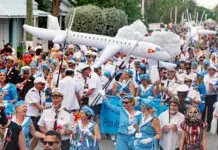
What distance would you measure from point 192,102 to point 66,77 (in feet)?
8.42

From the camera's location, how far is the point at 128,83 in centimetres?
1559

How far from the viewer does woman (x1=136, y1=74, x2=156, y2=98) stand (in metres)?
14.8

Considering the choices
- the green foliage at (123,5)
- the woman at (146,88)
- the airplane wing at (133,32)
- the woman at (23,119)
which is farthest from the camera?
the green foliage at (123,5)

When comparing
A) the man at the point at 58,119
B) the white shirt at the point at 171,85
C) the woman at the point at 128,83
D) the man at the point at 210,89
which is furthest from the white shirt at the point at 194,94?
the man at the point at 58,119

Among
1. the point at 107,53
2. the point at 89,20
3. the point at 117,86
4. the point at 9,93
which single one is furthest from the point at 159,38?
the point at 89,20

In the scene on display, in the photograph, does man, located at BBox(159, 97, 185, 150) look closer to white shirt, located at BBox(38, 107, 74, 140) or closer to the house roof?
white shirt, located at BBox(38, 107, 74, 140)

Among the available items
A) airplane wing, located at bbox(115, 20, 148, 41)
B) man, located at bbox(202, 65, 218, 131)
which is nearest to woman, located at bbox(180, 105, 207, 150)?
man, located at bbox(202, 65, 218, 131)

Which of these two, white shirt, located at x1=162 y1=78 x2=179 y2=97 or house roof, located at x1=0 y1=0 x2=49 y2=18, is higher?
house roof, located at x1=0 y1=0 x2=49 y2=18

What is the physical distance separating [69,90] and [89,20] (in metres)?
28.8

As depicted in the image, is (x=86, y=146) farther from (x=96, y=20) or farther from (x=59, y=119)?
(x=96, y=20)

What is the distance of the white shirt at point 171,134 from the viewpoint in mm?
11438

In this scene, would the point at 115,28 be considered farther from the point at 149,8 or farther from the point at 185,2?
the point at 185,2

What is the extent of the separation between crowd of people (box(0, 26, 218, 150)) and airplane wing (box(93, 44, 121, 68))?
24 cm

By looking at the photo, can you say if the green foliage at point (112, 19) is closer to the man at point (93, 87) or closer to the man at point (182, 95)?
the man at point (93, 87)
